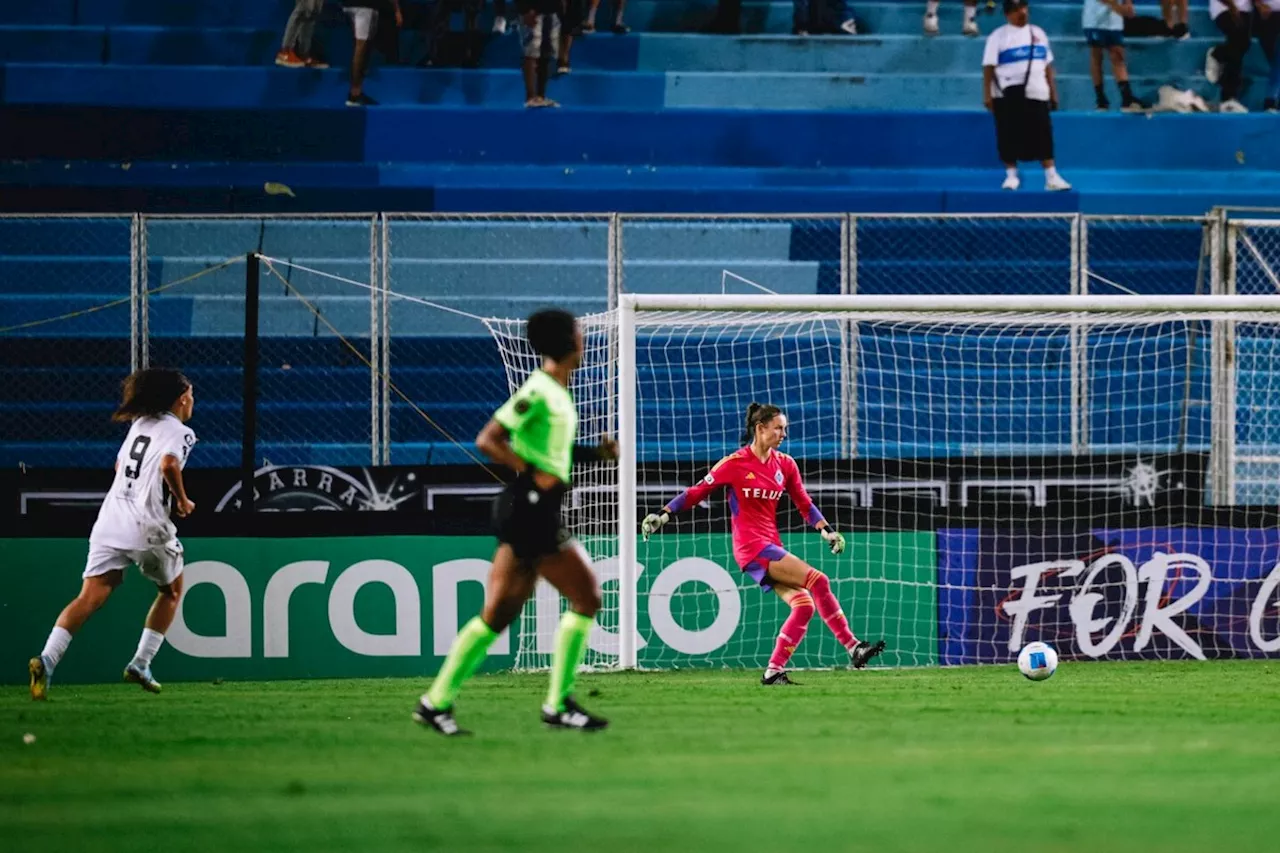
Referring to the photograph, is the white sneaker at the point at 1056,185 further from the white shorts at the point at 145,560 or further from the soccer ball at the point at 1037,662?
the white shorts at the point at 145,560

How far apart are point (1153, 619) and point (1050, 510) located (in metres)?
1.47

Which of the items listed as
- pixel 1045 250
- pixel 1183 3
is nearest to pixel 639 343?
pixel 1045 250

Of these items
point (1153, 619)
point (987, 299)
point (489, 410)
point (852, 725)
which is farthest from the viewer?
point (489, 410)

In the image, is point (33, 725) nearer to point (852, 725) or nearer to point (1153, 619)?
point (852, 725)

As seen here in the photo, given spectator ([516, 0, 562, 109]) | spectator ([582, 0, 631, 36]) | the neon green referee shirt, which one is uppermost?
spectator ([582, 0, 631, 36])

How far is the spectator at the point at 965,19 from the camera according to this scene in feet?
73.4

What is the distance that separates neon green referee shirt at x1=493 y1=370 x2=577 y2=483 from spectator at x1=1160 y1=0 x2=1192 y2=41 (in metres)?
16.2

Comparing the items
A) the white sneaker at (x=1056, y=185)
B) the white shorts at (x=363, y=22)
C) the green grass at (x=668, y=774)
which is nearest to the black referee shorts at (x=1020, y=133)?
the white sneaker at (x=1056, y=185)

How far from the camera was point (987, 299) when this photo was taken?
1391cm

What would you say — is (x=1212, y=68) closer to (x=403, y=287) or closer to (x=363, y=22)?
(x=363, y=22)

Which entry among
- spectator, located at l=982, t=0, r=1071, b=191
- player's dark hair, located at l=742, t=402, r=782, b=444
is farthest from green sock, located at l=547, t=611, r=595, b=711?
spectator, located at l=982, t=0, r=1071, b=191

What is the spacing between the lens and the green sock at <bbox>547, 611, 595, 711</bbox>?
27.4ft

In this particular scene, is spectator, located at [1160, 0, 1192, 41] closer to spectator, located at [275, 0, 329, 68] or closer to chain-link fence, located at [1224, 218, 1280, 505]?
chain-link fence, located at [1224, 218, 1280, 505]

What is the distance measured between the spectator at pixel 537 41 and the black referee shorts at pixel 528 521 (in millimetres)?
12910
